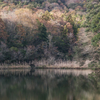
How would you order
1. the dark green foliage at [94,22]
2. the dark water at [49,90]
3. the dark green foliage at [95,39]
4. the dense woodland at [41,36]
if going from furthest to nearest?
1. the dense woodland at [41,36]
2. the dark green foliage at [94,22]
3. the dark green foliage at [95,39]
4. the dark water at [49,90]

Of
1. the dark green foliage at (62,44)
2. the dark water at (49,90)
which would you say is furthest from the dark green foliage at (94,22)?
the dark water at (49,90)

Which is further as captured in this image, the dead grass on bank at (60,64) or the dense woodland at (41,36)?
the dense woodland at (41,36)

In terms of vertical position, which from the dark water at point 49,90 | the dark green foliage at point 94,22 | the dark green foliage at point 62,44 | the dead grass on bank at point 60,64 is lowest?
the dead grass on bank at point 60,64

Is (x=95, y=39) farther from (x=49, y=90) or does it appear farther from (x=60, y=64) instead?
(x=49, y=90)

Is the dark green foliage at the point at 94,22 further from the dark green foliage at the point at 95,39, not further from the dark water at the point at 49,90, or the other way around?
the dark water at the point at 49,90

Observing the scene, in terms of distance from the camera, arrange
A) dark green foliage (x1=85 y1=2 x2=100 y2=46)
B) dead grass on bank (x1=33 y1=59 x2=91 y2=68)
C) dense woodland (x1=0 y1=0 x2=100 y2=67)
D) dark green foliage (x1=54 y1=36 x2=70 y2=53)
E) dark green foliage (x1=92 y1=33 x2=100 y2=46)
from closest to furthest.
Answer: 1. dark green foliage (x1=92 y1=33 x2=100 y2=46)
2. dark green foliage (x1=85 y1=2 x2=100 y2=46)
3. dead grass on bank (x1=33 y1=59 x2=91 y2=68)
4. dense woodland (x1=0 y1=0 x2=100 y2=67)
5. dark green foliage (x1=54 y1=36 x2=70 y2=53)

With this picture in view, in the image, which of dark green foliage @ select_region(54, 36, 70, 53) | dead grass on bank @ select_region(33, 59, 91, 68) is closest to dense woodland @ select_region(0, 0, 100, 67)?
dark green foliage @ select_region(54, 36, 70, 53)

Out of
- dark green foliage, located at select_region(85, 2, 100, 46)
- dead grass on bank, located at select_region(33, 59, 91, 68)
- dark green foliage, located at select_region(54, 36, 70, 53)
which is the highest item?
dark green foliage, located at select_region(85, 2, 100, 46)

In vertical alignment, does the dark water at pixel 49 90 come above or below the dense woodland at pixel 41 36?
below

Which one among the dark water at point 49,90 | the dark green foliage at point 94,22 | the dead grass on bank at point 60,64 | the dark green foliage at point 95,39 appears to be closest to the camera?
the dark water at point 49,90

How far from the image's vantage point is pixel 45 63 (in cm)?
2484

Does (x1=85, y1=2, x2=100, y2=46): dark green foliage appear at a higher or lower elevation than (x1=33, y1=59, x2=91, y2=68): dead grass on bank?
higher

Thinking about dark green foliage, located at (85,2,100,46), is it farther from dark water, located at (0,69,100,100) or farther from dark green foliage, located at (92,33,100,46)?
dark water, located at (0,69,100,100)

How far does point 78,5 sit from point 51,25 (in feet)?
66.2
